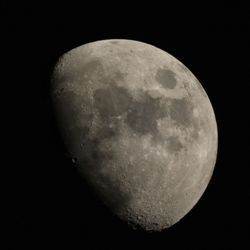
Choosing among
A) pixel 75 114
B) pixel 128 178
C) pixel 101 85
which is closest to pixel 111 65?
pixel 101 85

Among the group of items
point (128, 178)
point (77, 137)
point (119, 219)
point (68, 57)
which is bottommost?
point (119, 219)

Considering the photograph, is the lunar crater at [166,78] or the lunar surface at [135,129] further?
the lunar crater at [166,78]

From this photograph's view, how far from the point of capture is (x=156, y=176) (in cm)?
505

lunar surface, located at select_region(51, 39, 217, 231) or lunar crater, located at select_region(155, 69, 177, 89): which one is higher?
lunar crater, located at select_region(155, 69, 177, 89)

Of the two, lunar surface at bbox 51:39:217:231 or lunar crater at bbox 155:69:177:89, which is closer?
lunar surface at bbox 51:39:217:231

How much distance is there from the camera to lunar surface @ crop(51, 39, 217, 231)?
4906 millimetres

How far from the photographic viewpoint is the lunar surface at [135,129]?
193 inches

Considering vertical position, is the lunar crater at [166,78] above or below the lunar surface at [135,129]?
above

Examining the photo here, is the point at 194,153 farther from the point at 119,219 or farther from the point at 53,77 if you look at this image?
the point at 53,77

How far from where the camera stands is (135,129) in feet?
16.2

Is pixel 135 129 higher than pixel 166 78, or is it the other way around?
pixel 166 78

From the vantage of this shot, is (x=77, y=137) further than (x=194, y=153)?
No

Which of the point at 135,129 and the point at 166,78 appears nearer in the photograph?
the point at 135,129

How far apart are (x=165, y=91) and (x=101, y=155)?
Answer: 91 cm
